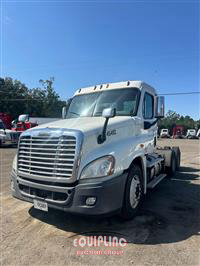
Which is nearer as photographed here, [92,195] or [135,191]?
[92,195]

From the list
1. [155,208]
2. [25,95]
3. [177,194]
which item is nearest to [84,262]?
[155,208]

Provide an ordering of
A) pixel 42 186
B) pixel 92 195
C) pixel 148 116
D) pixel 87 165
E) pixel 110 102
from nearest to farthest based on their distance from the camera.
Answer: pixel 92 195
pixel 87 165
pixel 42 186
pixel 110 102
pixel 148 116

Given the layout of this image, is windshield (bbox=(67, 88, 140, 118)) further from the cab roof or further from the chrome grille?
the chrome grille

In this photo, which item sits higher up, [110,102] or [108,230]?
[110,102]

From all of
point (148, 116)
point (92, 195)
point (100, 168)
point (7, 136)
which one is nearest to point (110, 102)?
point (148, 116)

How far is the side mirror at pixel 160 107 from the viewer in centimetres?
542

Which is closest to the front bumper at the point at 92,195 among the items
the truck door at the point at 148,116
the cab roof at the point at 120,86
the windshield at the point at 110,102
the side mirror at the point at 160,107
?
the windshield at the point at 110,102

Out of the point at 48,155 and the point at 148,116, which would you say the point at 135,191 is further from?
the point at 148,116

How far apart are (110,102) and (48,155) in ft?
6.32

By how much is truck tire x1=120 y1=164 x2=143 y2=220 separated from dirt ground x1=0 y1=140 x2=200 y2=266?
8.1 inches

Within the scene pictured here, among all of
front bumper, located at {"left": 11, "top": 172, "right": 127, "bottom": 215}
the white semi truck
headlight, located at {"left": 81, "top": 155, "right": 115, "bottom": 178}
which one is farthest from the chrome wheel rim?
headlight, located at {"left": 81, "top": 155, "right": 115, "bottom": 178}

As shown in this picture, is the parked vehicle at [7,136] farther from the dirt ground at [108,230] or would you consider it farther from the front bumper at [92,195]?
the front bumper at [92,195]

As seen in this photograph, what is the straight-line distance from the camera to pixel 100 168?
3.18 meters

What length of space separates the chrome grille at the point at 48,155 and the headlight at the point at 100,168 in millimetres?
224
